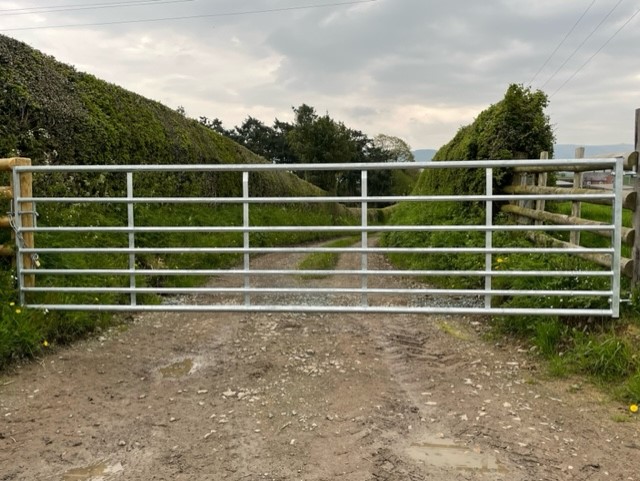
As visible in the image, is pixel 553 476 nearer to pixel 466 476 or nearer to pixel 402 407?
pixel 466 476

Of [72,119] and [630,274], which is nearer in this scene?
[630,274]

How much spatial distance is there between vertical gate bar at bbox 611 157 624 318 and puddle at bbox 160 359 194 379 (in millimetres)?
3642

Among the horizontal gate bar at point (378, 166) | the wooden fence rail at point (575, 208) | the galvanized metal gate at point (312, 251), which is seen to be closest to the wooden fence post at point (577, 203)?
the wooden fence rail at point (575, 208)

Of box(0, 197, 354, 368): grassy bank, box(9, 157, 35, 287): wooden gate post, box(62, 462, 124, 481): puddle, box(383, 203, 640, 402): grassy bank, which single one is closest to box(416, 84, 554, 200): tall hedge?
box(383, 203, 640, 402): grassy bank

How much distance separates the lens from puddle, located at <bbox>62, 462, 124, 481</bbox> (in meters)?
3.05

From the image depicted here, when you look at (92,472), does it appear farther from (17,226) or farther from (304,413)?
(17,226)

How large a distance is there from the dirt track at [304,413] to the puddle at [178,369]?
0.02 meters

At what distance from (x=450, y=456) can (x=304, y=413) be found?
1071 millimetres

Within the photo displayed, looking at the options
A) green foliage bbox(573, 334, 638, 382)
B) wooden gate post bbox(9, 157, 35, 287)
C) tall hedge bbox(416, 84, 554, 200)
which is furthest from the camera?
tall hedge bbox(416, 84, 554, 200)

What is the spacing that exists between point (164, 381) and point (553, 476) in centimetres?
295

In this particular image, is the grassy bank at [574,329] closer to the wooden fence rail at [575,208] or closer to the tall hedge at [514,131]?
the wooden fence rail at [575,208]

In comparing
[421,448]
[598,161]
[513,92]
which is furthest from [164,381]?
[513,92]

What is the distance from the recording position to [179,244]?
9883mm

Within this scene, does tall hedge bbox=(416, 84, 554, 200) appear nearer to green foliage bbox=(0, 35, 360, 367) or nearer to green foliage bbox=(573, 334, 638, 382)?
green foliage bbox=(0, 35, 360, 367)
